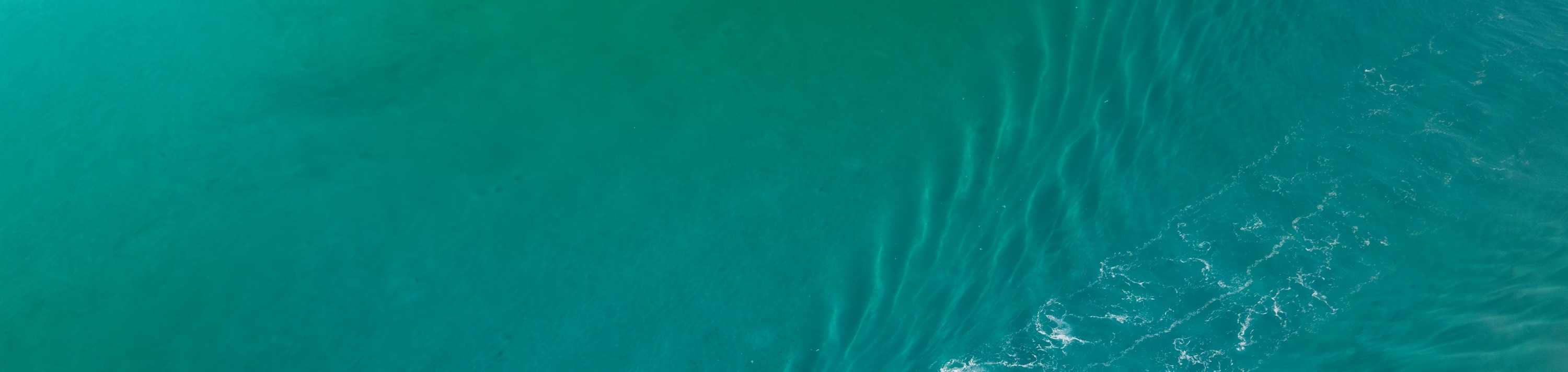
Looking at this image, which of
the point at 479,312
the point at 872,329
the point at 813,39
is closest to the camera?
the point at 872,329

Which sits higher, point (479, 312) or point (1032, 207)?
point (1032, 207)

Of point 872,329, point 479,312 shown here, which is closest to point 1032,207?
point 872,329

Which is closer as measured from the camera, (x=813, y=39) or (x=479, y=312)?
(x=479, y=312)

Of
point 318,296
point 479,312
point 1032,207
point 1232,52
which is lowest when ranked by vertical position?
point 318,296

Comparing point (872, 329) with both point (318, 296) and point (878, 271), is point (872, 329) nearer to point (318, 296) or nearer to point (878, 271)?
point (878, 271)

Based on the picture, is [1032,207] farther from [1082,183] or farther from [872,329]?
[872,329]

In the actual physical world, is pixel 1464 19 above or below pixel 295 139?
above

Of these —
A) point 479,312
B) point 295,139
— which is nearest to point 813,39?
point 479,312

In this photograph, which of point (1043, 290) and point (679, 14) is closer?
point (1043, 290)

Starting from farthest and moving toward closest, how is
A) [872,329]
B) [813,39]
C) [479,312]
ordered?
[813,39]
[479,312]
[872,329]
